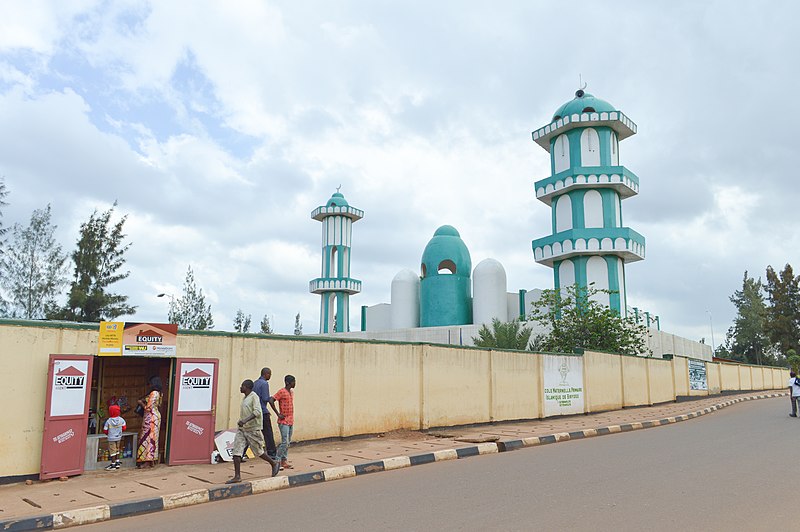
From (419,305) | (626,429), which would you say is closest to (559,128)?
(419,305)

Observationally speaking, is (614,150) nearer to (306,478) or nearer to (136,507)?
(306,478)

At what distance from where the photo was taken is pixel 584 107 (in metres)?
36.4

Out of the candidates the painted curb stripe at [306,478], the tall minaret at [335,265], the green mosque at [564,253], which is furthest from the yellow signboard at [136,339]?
the tall minaret at [335,265]

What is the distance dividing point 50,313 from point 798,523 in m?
37.2

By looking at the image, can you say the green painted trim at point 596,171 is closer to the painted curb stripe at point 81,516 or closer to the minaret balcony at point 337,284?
the minaret balcony at point 337,284

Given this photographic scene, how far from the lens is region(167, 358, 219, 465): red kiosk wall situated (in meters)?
10.4

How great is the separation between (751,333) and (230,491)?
253ft

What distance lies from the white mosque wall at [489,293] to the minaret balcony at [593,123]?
30.7 feet

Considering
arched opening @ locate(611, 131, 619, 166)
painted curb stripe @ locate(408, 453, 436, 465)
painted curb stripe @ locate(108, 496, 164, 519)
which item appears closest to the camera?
painted curb stripe @ locate(108, 496, 164, 519)

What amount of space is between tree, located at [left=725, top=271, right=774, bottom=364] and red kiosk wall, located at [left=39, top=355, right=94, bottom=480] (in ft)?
248

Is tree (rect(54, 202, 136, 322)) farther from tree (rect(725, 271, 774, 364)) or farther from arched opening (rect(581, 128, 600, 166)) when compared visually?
tree (rect(725, 271, 774, 364))

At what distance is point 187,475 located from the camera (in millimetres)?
9539

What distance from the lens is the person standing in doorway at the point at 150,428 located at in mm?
10227

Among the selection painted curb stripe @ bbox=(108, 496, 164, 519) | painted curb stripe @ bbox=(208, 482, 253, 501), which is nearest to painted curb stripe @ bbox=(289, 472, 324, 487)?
painted curb stripe @ bbox=(208, 482, 253, 501)
